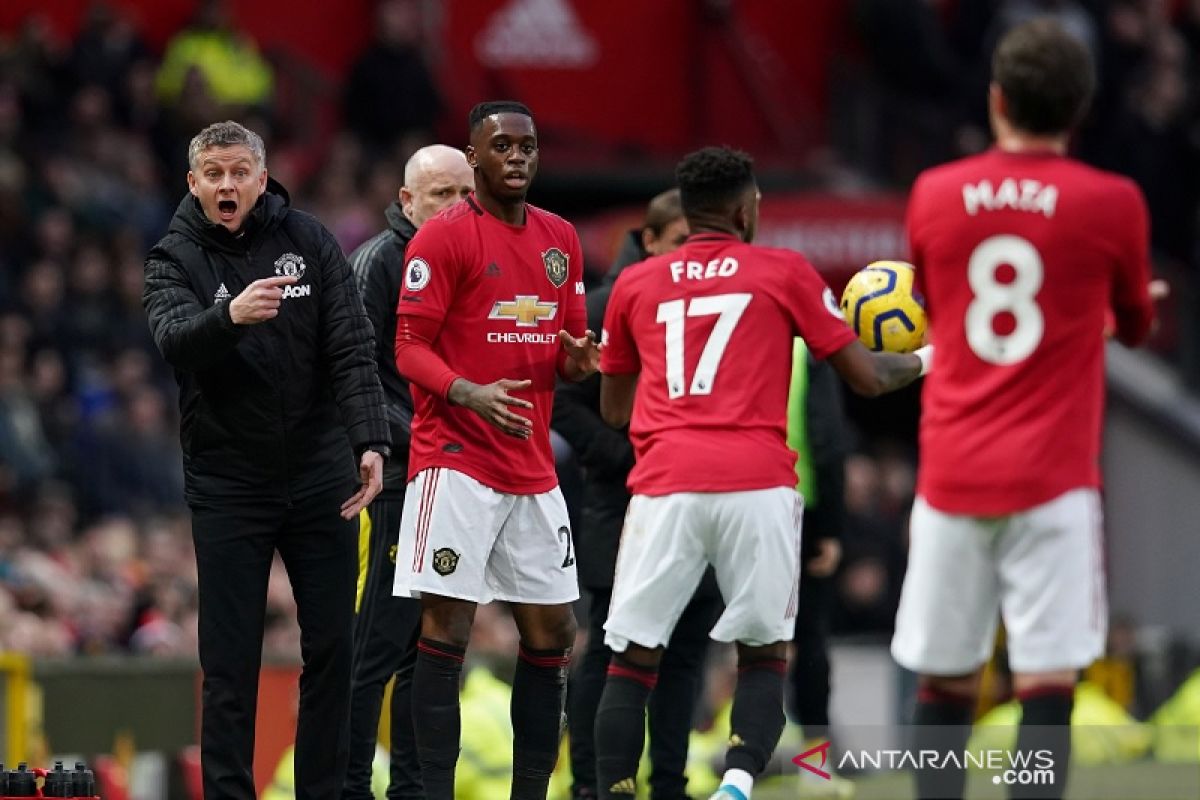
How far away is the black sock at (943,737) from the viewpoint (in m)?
6.73

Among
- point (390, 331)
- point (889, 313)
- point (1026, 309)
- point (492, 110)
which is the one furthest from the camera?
point (390, 331)

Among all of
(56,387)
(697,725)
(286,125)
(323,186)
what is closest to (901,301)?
(697,725)

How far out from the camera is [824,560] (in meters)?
10.4

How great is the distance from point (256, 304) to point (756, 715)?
7.77ft

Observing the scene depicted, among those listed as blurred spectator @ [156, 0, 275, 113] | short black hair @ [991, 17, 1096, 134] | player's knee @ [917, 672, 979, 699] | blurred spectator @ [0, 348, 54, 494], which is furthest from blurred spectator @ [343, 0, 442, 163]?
player's knee @ [917, 672, 979, 699]

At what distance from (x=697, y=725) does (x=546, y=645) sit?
22.6 ft

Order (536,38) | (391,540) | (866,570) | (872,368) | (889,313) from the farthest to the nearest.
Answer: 1. (536,38)
2. (866,570)
3. (391,540)
4. (889,313)
5. (872,368)

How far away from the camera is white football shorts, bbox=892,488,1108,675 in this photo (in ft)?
21.4

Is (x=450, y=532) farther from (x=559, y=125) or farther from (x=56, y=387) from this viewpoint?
(x=559, y=125)

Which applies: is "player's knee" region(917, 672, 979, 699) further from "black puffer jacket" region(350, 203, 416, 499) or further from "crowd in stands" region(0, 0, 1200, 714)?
"crowd in stands" region(0, 0, 1200, 714)

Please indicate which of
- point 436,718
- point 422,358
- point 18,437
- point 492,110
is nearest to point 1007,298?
point 422,358

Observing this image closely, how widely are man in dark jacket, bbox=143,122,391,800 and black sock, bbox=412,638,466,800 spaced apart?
0.38 m

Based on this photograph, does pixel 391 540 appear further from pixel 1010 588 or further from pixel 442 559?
pixel 1010 588

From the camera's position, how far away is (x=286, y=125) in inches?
817
